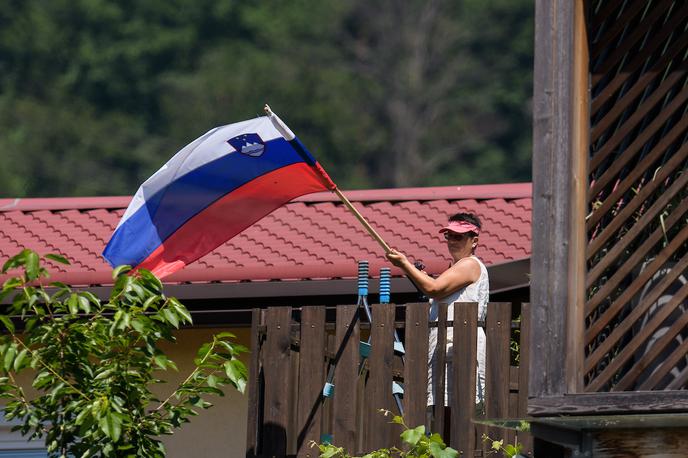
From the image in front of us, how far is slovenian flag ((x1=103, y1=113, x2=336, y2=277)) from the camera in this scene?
8.95m

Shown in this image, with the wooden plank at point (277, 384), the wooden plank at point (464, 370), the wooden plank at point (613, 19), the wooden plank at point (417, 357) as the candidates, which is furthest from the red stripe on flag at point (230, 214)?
the wooden plank at point (613, 19)

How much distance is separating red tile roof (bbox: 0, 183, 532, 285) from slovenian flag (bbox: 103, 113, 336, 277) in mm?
1532

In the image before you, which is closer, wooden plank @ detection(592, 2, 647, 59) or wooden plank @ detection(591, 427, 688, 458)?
wooden plank @ detection(591, 427, 688, 458)

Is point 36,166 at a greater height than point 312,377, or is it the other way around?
point 36,166

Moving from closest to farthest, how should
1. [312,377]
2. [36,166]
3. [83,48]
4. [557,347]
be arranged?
[557,347], [312,377], [36,166], [83,48]

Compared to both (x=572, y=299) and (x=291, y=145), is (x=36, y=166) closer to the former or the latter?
(x=291, y=145)

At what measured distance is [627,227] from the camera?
23.8ft

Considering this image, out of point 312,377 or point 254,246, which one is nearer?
point 312,377

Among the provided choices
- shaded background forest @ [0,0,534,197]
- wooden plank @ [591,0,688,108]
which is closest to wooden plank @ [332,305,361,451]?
wooden plank @ [591,0,688,108]

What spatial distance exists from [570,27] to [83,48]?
3449 cm

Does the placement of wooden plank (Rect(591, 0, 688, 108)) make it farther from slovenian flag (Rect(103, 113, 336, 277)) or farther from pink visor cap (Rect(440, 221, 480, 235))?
slovenian flag (Rect(103, 113, 336, 277))

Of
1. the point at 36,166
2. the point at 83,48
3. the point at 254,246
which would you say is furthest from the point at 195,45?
the point at 254,246

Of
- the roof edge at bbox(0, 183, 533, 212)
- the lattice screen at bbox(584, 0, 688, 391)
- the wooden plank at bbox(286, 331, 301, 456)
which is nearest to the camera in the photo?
the lattice screen at bbox(584, 0, 688, 391)

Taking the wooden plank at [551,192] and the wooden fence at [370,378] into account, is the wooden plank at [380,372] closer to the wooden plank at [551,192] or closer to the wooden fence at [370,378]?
the wooden fence at [370,378]
